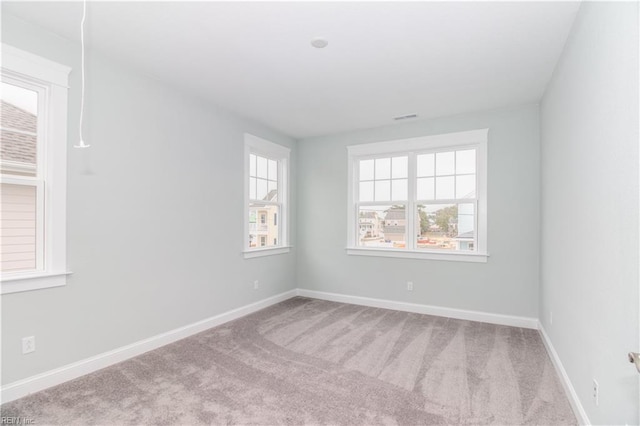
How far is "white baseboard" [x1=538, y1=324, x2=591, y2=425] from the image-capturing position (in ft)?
6.60

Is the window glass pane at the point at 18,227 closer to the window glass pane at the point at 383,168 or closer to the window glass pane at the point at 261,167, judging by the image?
the window glass pane at the point at 261,167

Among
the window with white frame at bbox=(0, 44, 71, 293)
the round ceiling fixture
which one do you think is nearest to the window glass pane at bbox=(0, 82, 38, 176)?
the window with white frame at bbox=(0, 44, 71, 293)

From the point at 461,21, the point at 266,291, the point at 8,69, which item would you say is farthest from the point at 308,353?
the point at 8,69

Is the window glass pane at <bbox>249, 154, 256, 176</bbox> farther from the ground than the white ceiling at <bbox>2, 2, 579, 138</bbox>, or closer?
closer

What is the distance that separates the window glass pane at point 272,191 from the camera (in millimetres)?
4965

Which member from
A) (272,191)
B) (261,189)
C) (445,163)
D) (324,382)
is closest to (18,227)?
(324,382)

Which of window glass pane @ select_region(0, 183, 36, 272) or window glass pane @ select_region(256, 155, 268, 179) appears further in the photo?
window glass pane @ select_region(256, 155, 268, 179)

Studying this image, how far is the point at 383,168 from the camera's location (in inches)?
192

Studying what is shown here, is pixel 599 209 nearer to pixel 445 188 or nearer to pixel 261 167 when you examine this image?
pixel 445 188

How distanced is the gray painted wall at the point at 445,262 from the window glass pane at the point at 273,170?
470 mm

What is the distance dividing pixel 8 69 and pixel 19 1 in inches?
17.7

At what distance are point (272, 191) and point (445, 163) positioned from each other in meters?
2.52

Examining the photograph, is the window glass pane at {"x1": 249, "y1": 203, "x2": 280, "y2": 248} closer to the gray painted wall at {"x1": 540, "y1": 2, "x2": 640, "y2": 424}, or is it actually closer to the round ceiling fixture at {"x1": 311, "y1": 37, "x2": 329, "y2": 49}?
the round ceiling fixture at {"x1": 311, "y1": 37, "x2": 329, "y2": 49}

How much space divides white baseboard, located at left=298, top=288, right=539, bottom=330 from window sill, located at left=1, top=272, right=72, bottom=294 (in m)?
3.43
